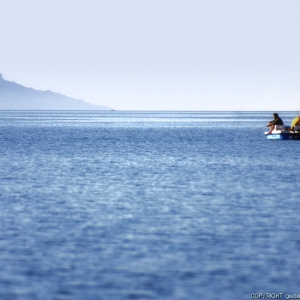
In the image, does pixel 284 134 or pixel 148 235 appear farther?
pixel 284 134

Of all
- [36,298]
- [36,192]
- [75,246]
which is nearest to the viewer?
[36,298]

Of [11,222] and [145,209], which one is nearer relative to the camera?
[11,222]

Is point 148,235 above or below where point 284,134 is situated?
below

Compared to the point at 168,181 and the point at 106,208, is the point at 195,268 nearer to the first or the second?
the point at 106,208

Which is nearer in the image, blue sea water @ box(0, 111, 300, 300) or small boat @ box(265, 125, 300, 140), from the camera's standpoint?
blue sea water @ box(0, 111, 300, 300)

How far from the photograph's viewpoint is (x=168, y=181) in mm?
36594

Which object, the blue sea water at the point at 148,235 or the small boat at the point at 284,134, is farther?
the small boat at the point at 284,134

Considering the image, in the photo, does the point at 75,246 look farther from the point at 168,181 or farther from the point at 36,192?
the point at 168,181

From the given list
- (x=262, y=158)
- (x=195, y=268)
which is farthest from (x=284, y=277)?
(x=262, y=158)

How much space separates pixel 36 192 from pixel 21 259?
548 inches

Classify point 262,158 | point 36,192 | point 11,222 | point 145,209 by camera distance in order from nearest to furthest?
point 11,222 → point 145,209 → point 36,192 → point 262,158

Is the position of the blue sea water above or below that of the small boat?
below

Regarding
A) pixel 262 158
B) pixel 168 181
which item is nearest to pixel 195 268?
pixel 168 181

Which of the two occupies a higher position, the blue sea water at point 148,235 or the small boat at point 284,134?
the small boat at point 284,134
